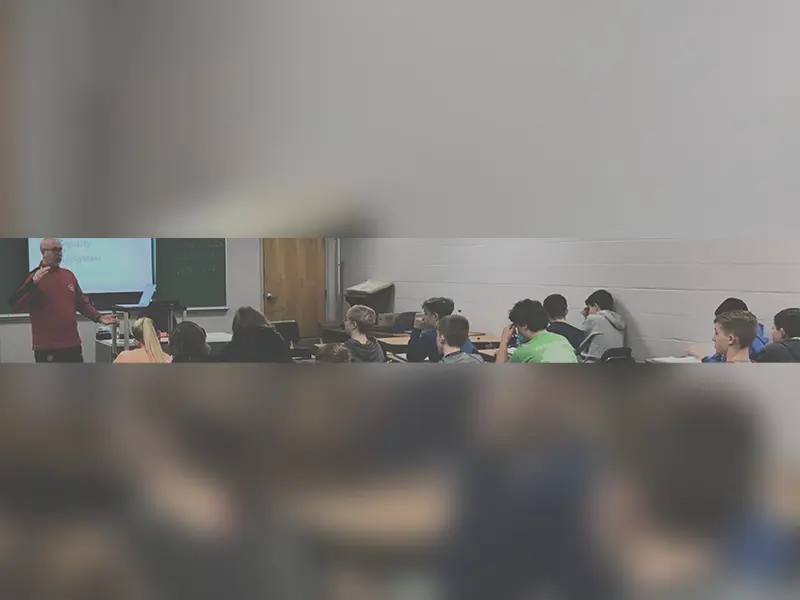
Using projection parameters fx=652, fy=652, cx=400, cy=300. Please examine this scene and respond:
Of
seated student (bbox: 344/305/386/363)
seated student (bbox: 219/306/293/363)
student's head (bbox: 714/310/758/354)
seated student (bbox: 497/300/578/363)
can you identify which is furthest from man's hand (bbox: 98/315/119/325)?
student's head (bbox: 714/310/758/354)

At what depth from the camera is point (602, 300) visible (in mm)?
627

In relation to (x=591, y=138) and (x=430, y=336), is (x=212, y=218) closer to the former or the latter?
(x=430, y=336)

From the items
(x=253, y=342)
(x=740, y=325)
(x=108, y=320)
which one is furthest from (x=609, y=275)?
(x=108, y=320)

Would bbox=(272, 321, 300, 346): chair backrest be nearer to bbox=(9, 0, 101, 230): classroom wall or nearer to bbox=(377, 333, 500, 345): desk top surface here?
bbox=(377, 333, 500, 345): desk top surface

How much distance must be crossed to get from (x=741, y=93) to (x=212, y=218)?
22.2 inches

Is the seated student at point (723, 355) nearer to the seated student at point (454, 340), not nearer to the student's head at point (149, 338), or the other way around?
the seated student at point (454, 340)

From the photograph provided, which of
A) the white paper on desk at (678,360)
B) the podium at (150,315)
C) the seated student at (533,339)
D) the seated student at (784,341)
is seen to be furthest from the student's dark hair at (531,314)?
the podium at (150,315)

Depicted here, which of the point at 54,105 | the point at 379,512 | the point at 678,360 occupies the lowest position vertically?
the point at 379,512

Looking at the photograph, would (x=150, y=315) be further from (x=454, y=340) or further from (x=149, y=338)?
(x=454, y=340)

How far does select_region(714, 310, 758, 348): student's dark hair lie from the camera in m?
0.62

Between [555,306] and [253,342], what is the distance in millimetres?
296

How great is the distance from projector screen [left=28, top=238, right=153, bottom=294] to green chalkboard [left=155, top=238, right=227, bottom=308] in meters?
0.01

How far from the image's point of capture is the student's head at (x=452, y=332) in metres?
0.63

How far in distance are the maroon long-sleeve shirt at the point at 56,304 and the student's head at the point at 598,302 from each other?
0.46 meters
